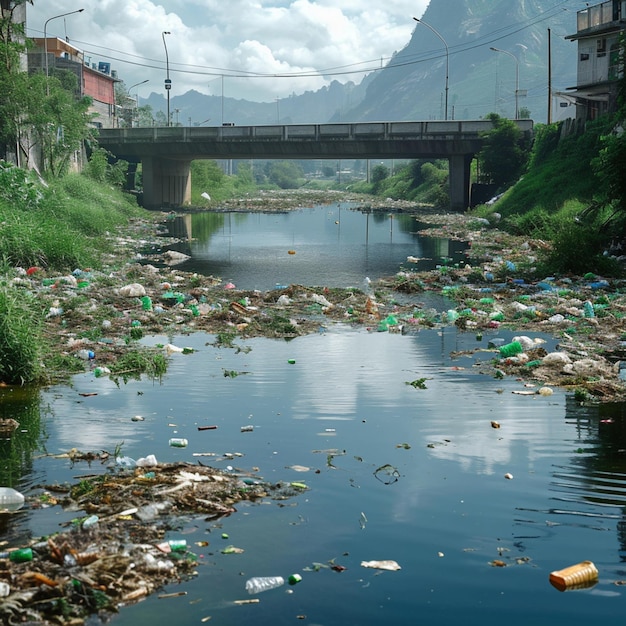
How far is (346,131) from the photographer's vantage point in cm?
4538

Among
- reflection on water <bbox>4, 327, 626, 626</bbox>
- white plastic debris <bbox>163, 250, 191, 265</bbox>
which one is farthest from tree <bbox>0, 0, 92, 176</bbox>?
reflection on water <bbox>4, 327, 626, 626</bbox>

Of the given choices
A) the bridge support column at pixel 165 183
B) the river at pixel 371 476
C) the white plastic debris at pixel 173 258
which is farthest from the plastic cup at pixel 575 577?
the bridge support column at pixel 165 183

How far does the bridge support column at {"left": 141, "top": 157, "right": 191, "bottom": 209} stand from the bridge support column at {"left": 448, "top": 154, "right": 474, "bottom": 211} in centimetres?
1670

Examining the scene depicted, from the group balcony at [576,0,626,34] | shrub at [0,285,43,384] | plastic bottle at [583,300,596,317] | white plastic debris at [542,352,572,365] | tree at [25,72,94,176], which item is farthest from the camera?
balcony at [576,0,626,34]

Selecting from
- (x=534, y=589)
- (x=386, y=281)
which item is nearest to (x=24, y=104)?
(x=386, y=281)

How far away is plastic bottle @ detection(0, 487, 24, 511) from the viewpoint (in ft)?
19.2

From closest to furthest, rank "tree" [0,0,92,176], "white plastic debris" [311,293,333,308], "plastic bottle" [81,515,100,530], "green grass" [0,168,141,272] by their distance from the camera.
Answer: "plastic bottle" [81,515,100,530]
"white plastic debris" [311,293,333,308]
"green grass" [0,168,141,272]
"tree" [0,0,92,176]

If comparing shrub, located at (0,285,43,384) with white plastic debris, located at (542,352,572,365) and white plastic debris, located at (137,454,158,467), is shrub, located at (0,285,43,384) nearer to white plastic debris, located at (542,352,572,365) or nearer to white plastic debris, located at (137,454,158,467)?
white plastic debris, located at (137,454,158,467)

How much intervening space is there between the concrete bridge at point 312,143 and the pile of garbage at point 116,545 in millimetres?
39424

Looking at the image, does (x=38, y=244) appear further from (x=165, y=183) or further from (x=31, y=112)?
(x=165, y=183)

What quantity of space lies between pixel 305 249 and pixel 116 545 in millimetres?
22239

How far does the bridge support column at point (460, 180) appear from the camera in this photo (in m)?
46.1

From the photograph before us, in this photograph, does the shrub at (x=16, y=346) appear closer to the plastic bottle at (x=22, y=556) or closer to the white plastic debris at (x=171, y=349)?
the white plastic debris at (x=171, y=349)

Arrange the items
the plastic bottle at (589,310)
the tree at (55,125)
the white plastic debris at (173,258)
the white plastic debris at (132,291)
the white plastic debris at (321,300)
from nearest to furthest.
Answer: the plastic bottle at (589,310), the white plastic debris at (321,300), the white plastic debris at (132,291), the white plastic debris at (173,258), the tree at (55,125)
